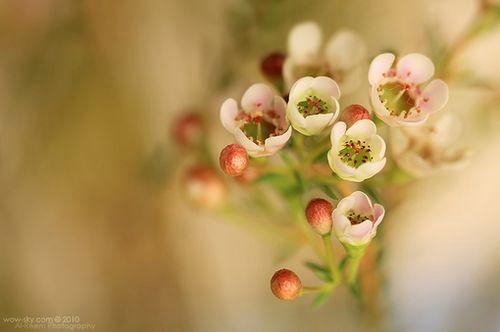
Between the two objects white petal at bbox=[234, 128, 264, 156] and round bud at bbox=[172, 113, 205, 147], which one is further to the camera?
round bud at bbox=[172, 113, 205, 147]

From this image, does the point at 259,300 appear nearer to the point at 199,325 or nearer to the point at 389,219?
the point at 199,325

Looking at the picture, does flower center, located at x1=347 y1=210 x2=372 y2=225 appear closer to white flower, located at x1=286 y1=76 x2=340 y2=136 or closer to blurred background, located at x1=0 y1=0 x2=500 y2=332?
white flower, located at x1=286 y1=76 x2=340 y2=136

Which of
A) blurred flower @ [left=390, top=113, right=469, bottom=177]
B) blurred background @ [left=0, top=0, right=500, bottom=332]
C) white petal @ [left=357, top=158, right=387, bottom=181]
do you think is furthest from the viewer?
blurred background @ [left=0, top=0, right=500, bottom=332]

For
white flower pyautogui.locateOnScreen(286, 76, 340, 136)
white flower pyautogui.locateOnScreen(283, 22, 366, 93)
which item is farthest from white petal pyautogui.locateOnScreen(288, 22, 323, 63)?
white flower pyautogui.locateOnScreen(286, 76, 340, 136)

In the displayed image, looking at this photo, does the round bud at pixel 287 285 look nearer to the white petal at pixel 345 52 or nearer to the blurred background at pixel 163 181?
the white petal at pixel 345 52

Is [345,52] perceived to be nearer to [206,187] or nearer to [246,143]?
[246,143]

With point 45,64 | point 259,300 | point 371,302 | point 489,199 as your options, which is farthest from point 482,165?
point 45,64

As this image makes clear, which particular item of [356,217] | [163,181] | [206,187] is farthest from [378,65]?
[163,181]
